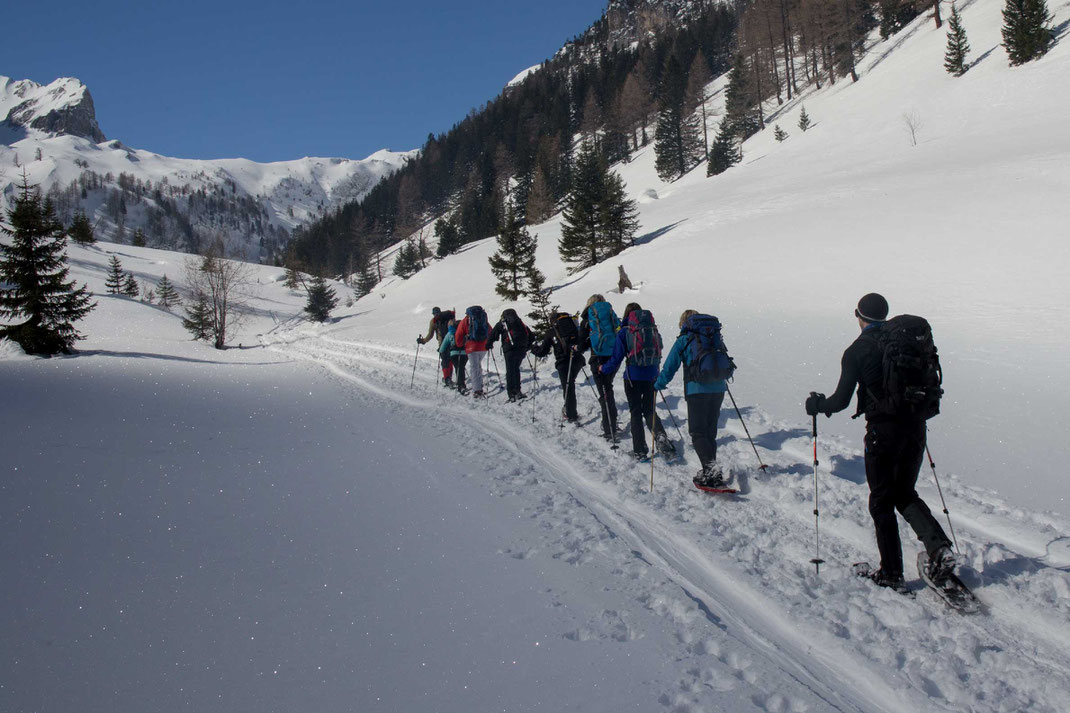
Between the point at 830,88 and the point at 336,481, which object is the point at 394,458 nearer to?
the point at 336,481

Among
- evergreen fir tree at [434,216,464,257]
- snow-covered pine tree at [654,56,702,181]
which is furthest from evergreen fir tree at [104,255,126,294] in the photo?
snow-covered pine tree at [654,56,702,181]

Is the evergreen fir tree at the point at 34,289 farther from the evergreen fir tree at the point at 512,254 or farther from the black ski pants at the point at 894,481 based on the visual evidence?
the black ski pants at the point at 894,481

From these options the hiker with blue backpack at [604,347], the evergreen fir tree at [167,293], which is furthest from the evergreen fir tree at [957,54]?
the evergreen fir tree at [167,293]

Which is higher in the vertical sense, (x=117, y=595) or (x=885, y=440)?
(x=885, y=440)

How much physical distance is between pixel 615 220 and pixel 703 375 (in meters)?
24.8

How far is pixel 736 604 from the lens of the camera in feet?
12.3

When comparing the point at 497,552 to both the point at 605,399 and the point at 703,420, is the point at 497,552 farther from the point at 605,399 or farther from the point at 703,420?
the point at 605,399

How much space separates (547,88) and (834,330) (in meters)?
108

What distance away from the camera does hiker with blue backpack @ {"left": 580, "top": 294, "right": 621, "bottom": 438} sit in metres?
7.55

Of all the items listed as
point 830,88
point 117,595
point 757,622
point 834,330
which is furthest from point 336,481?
point 830,88

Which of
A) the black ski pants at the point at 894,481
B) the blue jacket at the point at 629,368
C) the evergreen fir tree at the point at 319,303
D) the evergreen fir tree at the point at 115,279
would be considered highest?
the evergreen fir tree at the point at 115,279

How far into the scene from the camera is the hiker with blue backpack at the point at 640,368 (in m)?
6.64

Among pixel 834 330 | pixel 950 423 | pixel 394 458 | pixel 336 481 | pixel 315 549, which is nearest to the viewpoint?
pixel 315 549

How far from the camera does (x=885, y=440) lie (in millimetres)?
3754
